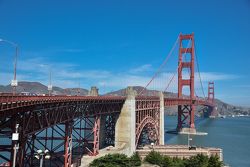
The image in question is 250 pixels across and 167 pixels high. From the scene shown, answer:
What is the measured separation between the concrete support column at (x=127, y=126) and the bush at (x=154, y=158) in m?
Answer: 3.75

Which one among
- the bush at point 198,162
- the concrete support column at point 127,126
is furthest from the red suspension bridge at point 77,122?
the bush at point 198,162

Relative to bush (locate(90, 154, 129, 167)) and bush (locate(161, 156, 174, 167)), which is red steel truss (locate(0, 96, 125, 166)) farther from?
bush (locate(161, 156, 174, 167))

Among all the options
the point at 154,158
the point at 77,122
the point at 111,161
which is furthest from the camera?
the point at 77,122

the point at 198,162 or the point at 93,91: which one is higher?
the point at 93,91

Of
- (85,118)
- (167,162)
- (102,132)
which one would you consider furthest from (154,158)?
(85,118)

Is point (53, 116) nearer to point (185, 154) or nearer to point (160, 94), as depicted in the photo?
point (185, 154)

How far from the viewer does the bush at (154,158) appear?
167 feet

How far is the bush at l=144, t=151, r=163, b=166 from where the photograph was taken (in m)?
50.9

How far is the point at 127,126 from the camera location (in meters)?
57.1

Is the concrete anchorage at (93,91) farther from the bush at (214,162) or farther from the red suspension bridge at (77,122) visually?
the bush at (214,162)

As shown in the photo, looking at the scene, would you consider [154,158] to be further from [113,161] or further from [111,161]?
[111,161]

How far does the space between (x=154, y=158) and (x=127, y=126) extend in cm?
799

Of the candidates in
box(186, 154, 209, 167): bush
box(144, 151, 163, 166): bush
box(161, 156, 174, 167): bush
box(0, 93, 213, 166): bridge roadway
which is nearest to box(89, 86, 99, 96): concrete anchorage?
box(0, 93, 213, 166): bridge roadway

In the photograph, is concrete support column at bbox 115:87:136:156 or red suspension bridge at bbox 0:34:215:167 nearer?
red suspension bridge at bbox 0:34:215:167
